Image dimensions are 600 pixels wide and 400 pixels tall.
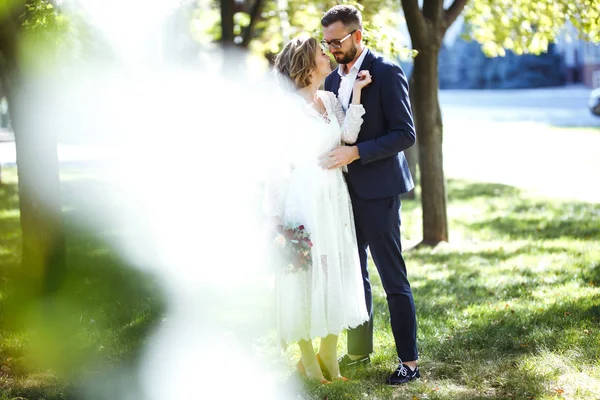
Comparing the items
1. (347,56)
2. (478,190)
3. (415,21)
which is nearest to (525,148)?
(478,190)

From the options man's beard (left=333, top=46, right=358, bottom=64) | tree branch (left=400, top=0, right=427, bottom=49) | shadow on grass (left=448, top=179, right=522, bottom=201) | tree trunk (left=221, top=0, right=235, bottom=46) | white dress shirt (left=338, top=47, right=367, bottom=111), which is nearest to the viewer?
man's beard (left=333, top=46, right=358, bottom=64)

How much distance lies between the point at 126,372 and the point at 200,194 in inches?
329

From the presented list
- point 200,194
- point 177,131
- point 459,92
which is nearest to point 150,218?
point 200,194

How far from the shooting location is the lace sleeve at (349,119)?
15.6ft

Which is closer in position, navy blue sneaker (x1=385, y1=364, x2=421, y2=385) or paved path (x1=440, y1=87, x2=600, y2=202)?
navy blue sneaker (x1=385, y1=364, x2=421, y2=385)

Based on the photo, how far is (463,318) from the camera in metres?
6.64

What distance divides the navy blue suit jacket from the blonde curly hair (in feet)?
1.49

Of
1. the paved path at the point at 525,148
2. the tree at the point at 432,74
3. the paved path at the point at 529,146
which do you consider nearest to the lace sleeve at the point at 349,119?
the tree at the point at 432,74

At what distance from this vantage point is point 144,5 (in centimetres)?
1596

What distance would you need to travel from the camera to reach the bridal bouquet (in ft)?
14.9

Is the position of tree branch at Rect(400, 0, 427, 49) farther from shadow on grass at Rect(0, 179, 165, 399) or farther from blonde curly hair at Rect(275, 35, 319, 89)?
blonde curly hair at Rect(275, 35, 319, 89)

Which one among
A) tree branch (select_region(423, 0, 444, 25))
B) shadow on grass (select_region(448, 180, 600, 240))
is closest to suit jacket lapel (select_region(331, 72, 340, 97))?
tree branch (select_region(423, 0, 444, 25))

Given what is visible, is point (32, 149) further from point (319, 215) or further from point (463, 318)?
point (463, 318)

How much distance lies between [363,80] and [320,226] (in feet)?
2.95
